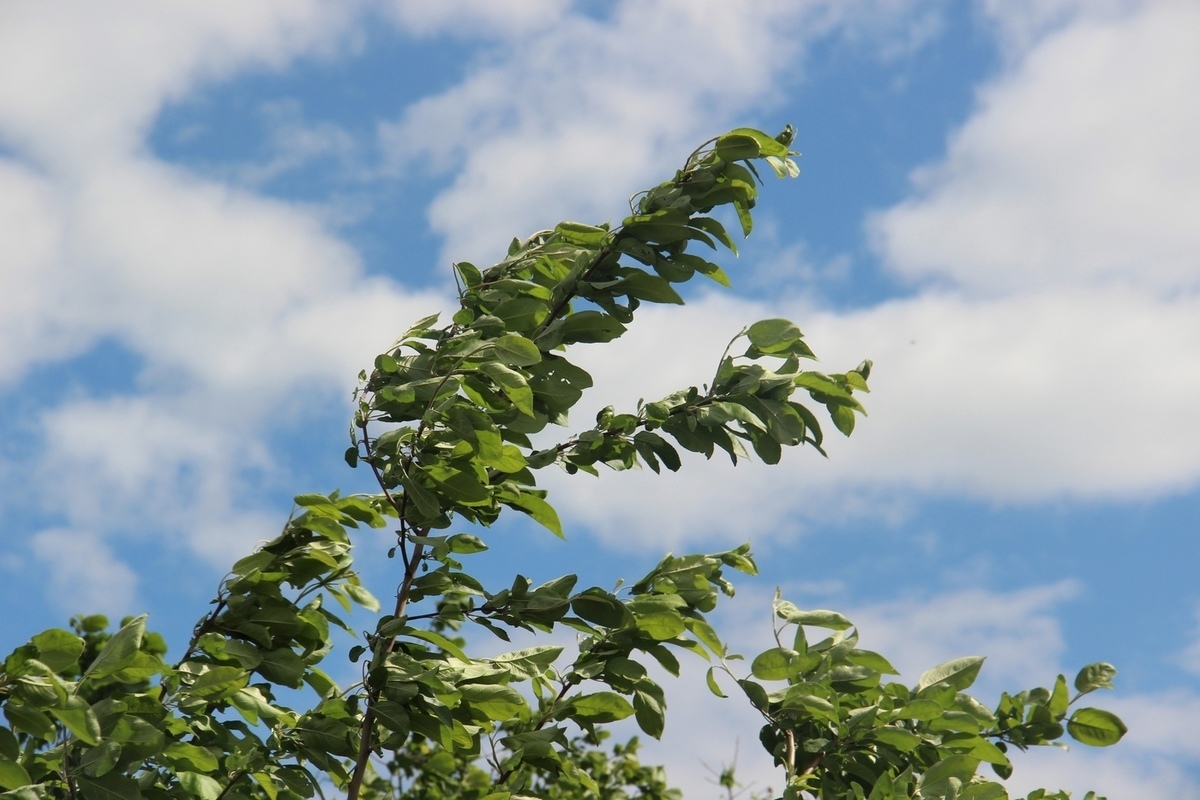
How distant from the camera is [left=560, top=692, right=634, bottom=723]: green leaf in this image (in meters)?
2.94

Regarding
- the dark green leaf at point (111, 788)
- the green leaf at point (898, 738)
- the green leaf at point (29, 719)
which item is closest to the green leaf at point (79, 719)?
the green leaf at point (29, 719)

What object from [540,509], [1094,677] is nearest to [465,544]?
[540,509]

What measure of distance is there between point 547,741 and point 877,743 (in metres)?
0.91

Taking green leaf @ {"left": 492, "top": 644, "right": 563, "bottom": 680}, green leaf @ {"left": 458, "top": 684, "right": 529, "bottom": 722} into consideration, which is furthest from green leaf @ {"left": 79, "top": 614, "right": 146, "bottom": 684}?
green leaf @ {"left": 492, "top": 644, "right": 563, "bottom": 680}

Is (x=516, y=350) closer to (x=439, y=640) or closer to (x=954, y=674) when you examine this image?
(x=439, y=640)

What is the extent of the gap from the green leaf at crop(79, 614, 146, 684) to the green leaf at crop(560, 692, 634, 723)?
1099 mm

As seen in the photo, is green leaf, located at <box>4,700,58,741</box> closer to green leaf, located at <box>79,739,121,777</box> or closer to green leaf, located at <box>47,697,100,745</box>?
green leaf, located at <box>47,697,100,745</box>

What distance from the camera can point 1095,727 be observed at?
3.14 meters

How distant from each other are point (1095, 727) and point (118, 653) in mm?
2533

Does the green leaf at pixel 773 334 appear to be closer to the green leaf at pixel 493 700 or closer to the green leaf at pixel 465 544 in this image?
the green leaf at pixel 465 544

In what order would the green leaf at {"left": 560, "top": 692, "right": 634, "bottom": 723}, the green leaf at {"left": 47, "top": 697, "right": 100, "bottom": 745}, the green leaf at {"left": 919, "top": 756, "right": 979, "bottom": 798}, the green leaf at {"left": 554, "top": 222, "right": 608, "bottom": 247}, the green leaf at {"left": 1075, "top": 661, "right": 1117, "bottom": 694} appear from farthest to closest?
the green leaf at {"left": 554, "top": 222, "right": 608, "bottom": 247} < the green leaf at {"left": 1075, "top": 661, "right": 1117, "bottom": 694} < the green leaf at {"left": 560, "top": 692, "right": 634, "bottom": 723} < the green leaf at {"left": 919, "top": 756, "right": 979, "bottom": 798} < the green leaf at {"left": 47, "top": 697, "right": 100, "bottom": 745}

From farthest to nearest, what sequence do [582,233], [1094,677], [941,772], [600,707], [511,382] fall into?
[582,233], [1094,677], [600,707], [941,772], [511,382]

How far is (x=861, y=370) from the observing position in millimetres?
3100

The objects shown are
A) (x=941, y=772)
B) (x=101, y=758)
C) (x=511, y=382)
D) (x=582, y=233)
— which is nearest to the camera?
(x=101, y=758)
